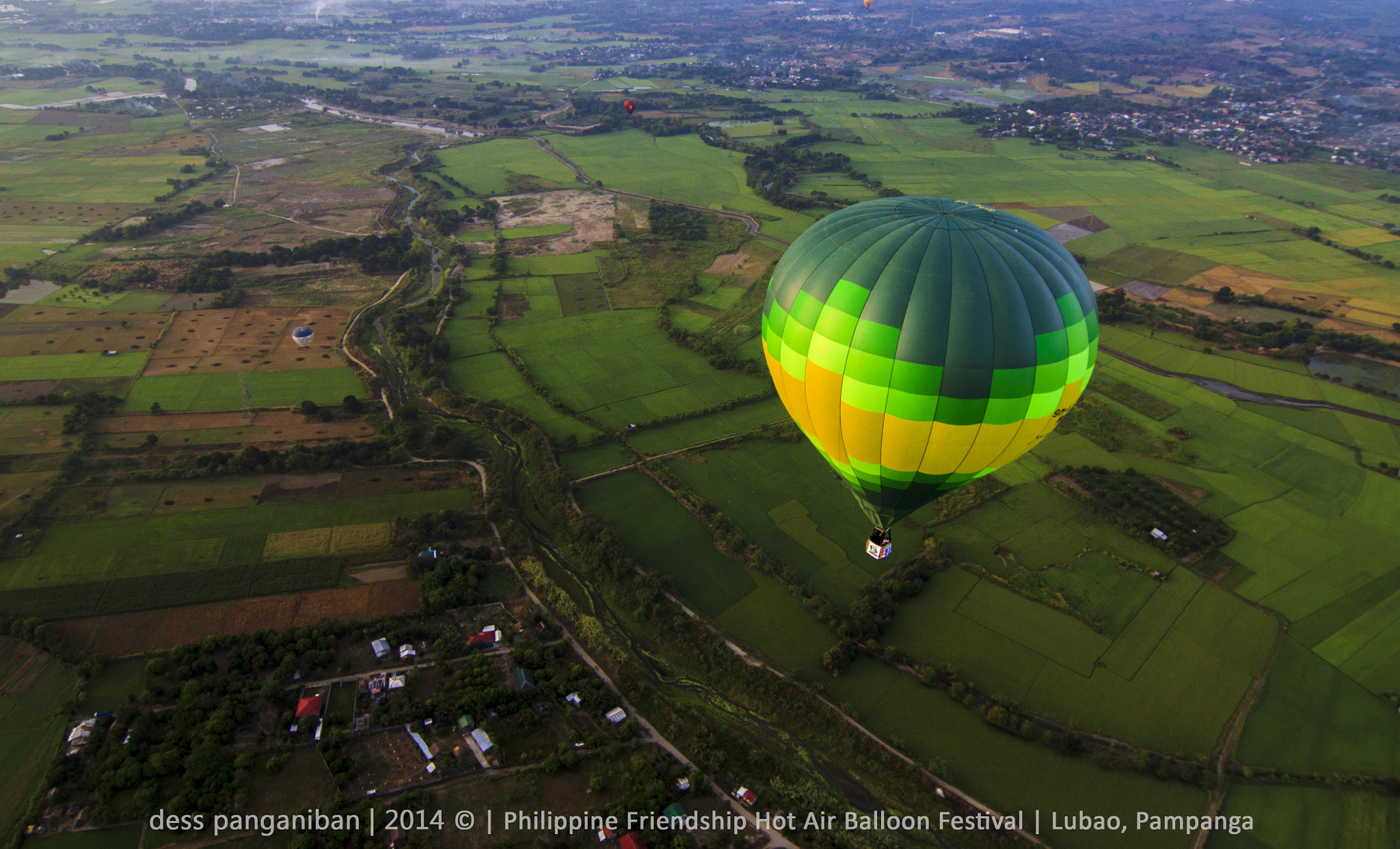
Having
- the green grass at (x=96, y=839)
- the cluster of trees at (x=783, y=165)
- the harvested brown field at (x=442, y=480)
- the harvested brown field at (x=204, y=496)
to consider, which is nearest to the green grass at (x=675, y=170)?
the cluster of trees at (x=783, y=165)

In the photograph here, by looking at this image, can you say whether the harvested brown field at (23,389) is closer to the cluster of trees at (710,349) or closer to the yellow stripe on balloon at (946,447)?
the cluster of trees at (710,349)

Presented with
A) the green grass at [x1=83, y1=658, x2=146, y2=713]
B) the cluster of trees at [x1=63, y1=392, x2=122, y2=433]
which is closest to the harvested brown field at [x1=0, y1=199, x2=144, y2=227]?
the cluster of trees at [x1=63, y1=392, x2=122, y2=433]

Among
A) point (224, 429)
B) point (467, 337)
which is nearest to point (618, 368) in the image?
point (467, 337)

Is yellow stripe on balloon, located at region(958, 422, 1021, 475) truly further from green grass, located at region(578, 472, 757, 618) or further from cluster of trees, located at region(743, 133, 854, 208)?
cluster of trees, located at region(743, 133, 854, 208)

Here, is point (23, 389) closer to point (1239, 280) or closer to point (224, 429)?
point (224, 429)

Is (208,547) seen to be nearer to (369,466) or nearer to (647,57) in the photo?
(369,466)

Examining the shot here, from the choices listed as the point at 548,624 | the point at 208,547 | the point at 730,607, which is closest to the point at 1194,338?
the point at 730,607

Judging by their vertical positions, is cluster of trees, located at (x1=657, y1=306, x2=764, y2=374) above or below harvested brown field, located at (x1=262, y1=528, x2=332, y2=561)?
above
